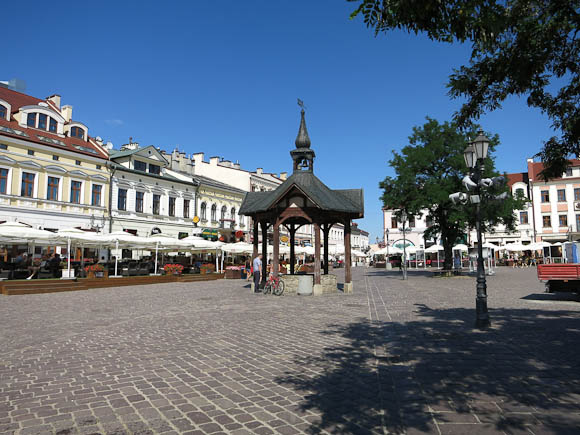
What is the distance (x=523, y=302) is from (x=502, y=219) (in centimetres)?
1690

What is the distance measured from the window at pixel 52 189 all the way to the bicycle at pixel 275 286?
68.7 feet

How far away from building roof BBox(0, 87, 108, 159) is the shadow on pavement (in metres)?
29.2

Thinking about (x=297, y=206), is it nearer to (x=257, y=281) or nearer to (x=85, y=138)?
(x=257, y=281)

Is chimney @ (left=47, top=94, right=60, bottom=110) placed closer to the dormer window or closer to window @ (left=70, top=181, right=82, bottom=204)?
the dormer window

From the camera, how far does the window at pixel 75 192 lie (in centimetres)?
3180

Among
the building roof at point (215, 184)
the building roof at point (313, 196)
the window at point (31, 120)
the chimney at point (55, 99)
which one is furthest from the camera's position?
the building roof at point (215, 184)

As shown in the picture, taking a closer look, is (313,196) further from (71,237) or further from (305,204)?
(71,237)

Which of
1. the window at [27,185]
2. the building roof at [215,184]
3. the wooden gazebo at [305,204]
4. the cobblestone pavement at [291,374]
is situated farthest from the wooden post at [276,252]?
the building roof at [215,184]

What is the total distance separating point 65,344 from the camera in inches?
303

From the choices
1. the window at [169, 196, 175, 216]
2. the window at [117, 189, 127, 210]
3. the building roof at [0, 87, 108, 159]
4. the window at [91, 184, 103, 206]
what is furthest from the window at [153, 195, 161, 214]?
the building roof at [0, 87, 108, 159]

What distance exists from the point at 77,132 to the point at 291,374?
116ft

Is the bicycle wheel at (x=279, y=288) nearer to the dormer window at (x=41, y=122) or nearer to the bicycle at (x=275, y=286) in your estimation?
the bicycle at (x=275, y=286)

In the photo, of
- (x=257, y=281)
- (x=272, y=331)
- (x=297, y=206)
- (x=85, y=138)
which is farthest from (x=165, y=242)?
(x=272, y=331)

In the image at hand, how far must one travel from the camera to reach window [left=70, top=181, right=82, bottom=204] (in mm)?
31797
